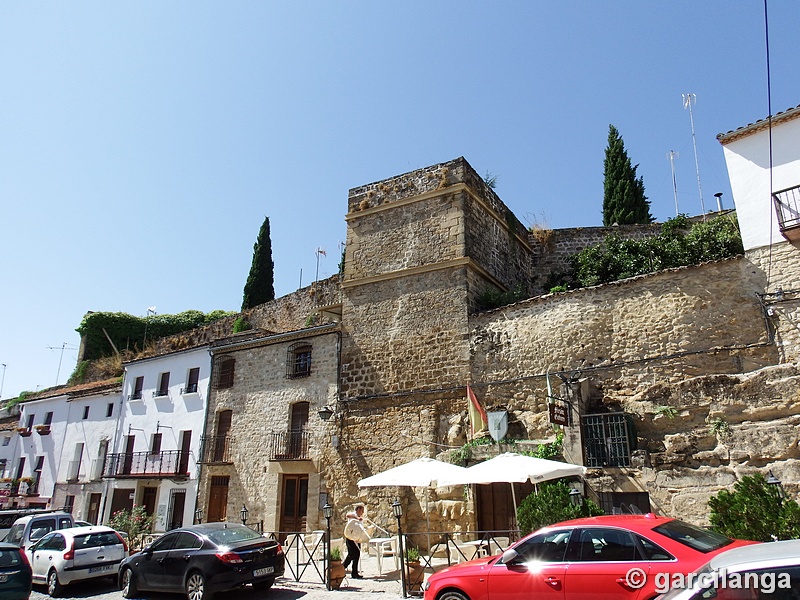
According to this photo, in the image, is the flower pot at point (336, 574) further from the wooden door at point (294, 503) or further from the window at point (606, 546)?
the wooden door at point (294, 503)

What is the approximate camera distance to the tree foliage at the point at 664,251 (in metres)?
15.7

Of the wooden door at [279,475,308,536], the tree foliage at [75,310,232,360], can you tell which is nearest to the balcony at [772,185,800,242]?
the wooden door at [279,475,308,536]

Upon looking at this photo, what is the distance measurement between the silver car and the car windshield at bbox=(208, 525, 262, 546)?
7707 mm

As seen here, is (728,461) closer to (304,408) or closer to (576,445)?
(576,445)

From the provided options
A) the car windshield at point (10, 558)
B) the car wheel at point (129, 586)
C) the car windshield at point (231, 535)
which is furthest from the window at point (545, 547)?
the car windshield at point (10, 558)

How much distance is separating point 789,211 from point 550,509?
775 cm

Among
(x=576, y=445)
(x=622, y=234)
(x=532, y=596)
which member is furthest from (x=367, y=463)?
(x=622, y=234)

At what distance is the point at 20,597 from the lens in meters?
9.50

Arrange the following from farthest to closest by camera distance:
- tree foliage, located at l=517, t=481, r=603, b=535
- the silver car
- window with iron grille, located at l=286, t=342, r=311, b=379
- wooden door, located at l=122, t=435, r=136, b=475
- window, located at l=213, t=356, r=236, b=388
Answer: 1. wooden door, located at l=122, t=435, r=136, b=475
2. window, located at l=213, t=356, r=236, b=388
3. window with iron grille, located at l=286, t=342, r=311, b=379
4. tree foliage, located at l=517, t=481, r=603, b=535
5. the silver car

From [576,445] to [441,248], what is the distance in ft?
22.7

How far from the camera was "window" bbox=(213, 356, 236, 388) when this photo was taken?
66.4 feet

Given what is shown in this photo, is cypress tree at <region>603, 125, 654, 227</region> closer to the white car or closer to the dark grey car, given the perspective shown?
the dark grey car
